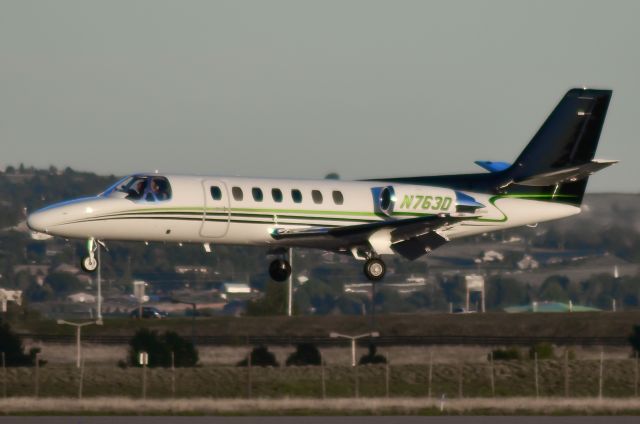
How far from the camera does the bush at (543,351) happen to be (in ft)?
226

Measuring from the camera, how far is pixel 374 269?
159 feet

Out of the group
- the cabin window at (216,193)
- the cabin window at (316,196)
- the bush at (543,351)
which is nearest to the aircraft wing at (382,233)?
the cabin window at (316,196)

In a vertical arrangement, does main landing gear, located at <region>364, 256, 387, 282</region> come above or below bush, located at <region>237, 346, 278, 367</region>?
above

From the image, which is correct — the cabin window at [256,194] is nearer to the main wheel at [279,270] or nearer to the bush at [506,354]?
the main wheel at [279,270]

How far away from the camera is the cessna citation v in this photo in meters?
44.7

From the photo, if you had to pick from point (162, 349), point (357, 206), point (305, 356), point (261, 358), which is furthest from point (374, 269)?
point (162, 349)

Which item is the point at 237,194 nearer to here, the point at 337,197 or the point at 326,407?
the point at 337,197

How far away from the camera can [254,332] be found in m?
85.2

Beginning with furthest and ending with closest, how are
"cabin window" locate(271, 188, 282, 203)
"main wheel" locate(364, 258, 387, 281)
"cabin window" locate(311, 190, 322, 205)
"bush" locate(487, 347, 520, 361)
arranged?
"bush" locate(487, 347, 520, 361) → "main wheel" locate(364, 258, 387, 281) → "cabin window" locate(311, 190, 322, 205) → "cabin window" locate(271, 188, 282, 203)

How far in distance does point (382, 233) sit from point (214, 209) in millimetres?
5807

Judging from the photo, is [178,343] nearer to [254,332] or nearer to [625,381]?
[254,332]

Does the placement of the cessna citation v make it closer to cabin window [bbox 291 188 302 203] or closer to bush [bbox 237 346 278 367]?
cabin window [bbox 291 188 302 203]

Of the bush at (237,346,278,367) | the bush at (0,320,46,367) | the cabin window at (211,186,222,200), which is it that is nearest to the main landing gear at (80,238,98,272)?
the cabin window at (211,186,222,200)

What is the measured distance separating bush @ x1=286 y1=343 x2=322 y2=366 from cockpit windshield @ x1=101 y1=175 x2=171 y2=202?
99.1ft
